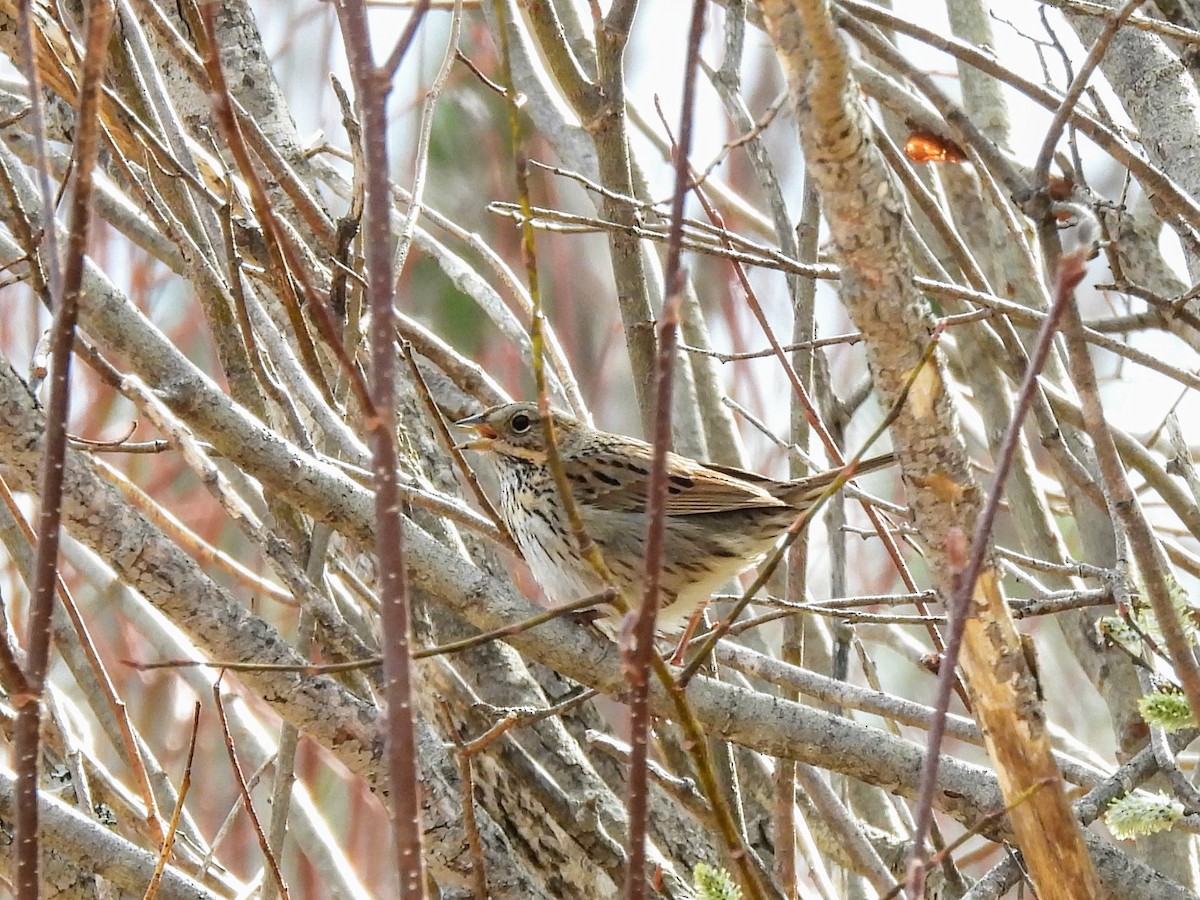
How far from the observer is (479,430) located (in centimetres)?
409

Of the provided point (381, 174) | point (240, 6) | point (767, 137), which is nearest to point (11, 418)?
point (381, 174)

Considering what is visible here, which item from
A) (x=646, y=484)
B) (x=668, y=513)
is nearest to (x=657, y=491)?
(x=668, y=513)

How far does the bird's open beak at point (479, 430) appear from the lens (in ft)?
13.1

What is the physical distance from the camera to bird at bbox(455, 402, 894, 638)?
400cm

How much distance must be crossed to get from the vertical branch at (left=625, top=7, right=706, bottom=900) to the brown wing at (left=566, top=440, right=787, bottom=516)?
8.25ft

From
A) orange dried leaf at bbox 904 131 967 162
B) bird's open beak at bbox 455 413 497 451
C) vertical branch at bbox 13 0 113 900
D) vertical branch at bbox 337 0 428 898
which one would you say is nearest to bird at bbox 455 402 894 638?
bird's open beak at bbox 455 413 497 451

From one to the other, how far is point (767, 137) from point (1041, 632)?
4070mm

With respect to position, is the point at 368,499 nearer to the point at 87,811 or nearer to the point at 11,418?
the point at 11,418

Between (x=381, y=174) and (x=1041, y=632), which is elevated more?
(x=381, y=174)

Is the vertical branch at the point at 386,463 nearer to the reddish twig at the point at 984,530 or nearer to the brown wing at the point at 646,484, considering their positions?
the reddish twig at the point at 984,530

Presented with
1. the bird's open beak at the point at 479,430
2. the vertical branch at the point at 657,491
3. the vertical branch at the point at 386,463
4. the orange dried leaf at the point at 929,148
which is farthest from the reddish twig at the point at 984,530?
the bird's open beak at the point at 479,430

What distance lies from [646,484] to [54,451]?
2885mm

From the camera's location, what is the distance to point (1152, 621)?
197 centimetres

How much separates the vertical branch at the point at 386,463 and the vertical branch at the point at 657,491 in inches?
8.3
